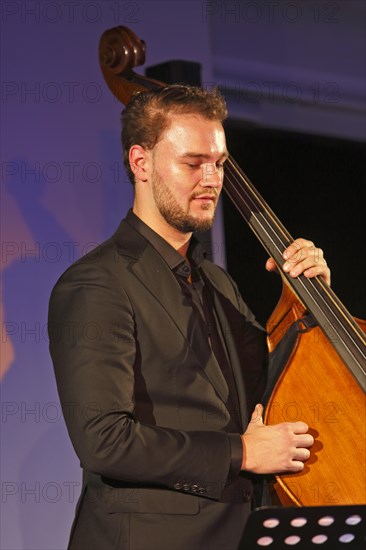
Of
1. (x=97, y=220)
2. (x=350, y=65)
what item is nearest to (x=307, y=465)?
(x=97, y=220)

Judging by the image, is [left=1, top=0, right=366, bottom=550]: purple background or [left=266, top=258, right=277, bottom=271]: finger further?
[left=1, top=0, right=366, bottom=550]: purple background

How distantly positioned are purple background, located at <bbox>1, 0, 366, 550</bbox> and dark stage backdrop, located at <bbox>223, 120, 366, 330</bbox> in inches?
2.3

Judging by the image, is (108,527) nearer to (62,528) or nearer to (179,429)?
(179,429)

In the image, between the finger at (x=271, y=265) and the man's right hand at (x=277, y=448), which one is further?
the finger at (x=271, y=265)

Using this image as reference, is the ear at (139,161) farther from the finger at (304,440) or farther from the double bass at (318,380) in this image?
the finger at (304,440)

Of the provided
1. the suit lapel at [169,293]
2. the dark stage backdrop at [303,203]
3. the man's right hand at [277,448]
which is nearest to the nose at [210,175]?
the suit lapel at [169,293]

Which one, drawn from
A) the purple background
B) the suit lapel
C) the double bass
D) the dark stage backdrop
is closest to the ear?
the suit lapel

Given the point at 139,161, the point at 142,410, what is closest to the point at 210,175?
the point at 139,161

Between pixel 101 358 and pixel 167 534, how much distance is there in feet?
1.38

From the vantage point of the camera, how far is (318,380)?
6.61 feet

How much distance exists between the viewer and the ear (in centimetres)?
228

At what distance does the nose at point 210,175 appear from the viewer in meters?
2.21

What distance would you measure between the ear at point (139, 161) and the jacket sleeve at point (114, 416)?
15.1 inches

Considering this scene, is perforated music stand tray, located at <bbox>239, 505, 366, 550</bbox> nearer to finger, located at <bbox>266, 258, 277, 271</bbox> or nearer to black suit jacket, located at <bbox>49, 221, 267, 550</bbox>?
black suit jacket, located at <bbox>49, 221, 267, 550</bbox>
